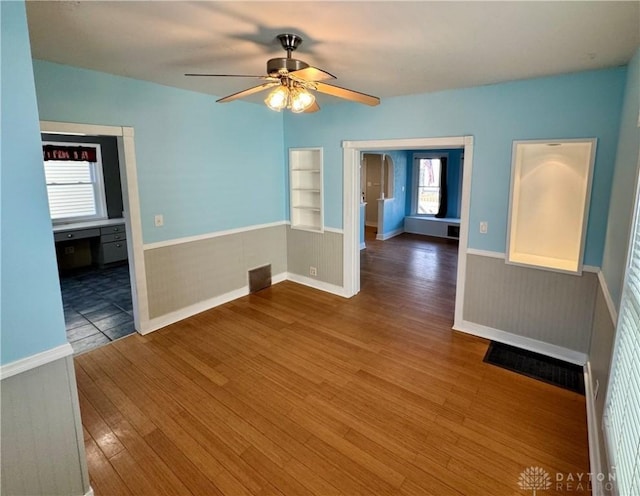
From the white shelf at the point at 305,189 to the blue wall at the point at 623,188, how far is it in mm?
3067

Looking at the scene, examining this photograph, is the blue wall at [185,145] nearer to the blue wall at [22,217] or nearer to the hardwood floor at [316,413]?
the hardwood floor at [316,413]

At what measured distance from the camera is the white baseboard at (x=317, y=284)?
4742 mm

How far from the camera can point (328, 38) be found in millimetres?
2162

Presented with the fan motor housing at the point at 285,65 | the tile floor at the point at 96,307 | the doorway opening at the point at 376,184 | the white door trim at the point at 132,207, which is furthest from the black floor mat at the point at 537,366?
the doorway opening at the point at 376,184

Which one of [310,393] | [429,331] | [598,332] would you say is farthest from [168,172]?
[598,332]

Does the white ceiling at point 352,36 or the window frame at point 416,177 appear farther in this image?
the window frame at point 416,177

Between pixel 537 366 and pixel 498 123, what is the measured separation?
2222 millimetres

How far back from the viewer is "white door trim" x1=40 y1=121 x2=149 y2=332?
316 cm

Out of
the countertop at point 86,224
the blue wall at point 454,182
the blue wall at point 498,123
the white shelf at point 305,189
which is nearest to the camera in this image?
the blue wall at point 498,123

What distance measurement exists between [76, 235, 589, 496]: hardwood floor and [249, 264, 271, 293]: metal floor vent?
33.6 inches

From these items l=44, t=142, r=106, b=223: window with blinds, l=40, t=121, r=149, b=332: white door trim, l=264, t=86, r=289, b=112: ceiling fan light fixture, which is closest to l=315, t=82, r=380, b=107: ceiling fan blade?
l=264, t=86, r=289, b=112: ceiling fan light fixture

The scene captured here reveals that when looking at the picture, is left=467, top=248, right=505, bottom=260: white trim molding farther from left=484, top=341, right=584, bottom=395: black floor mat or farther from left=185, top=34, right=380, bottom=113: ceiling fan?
left=185, top=34, right=380, bottom=113: ceiling fan

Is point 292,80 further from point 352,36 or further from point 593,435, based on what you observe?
point 593,435

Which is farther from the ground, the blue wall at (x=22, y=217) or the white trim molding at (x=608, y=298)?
the blue wall at (x=22, y=217)
